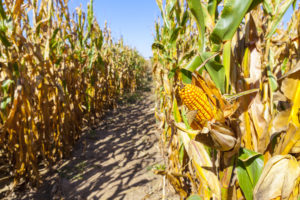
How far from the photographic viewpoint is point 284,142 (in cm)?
65

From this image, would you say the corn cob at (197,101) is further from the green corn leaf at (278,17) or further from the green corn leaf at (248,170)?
the green corn leaf at (278,17)

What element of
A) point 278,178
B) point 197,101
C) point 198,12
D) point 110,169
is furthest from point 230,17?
point 110,169

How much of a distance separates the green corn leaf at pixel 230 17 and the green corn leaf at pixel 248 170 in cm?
41

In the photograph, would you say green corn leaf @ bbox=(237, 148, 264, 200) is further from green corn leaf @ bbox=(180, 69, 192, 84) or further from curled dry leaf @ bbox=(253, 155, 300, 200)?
green corn leaf @ bbox=(180, 69, 192, 84)

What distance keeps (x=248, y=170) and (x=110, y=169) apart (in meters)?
2.02

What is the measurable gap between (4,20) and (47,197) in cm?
170

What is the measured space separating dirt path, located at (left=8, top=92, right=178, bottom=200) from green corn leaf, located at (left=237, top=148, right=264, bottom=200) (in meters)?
1.00

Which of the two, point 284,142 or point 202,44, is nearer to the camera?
point 284,142

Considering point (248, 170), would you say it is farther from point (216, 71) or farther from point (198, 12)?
point (198, 12)

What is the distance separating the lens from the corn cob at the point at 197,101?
0.58m

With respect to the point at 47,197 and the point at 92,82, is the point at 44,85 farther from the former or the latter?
the point at 92,82

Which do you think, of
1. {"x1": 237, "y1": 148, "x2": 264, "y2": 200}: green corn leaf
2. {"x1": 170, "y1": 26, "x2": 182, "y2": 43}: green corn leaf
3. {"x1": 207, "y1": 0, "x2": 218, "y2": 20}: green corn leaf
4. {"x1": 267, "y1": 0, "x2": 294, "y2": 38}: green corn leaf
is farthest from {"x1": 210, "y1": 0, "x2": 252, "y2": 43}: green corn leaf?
{"x1": 170, "y1": 26, "x2": 182, "y2": 43}: green corn leaf

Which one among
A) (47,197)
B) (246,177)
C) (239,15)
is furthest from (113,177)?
(239,15)

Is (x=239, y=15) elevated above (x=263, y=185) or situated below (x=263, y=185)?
above
